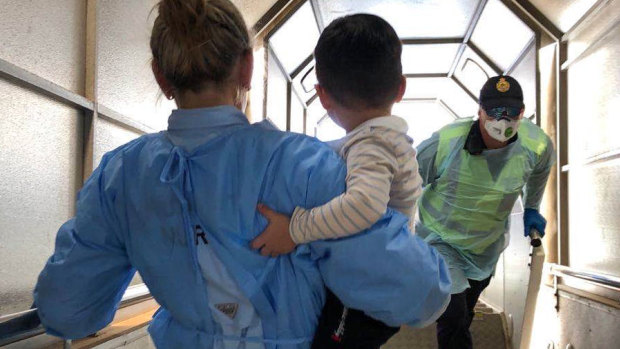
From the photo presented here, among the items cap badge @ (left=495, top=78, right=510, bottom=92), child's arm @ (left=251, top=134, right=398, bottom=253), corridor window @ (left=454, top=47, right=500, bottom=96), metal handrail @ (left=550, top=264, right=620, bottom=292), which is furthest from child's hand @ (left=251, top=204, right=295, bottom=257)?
corridor window @ (left=454, top=47, right=500, bottom=96)

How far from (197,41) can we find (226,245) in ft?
1.06

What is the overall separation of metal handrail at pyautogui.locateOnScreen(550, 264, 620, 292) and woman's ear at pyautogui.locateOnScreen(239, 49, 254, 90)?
78.6 inches

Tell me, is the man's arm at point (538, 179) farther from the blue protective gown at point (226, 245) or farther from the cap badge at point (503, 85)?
the blue protective gown at point (226, 245)

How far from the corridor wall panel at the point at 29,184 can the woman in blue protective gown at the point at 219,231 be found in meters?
0.48

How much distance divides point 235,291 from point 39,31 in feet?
3.30

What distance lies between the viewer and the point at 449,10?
452cm

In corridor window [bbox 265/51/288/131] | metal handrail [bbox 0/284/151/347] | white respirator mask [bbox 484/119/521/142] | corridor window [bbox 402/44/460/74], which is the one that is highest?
corridor window [bbox 402/44/460/74]

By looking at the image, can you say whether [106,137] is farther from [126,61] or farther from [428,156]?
[428,156]

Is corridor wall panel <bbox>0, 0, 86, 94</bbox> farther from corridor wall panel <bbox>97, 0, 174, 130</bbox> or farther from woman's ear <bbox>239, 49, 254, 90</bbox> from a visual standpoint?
woman's ear <bbox>239, 49, 254, 90</bbox>

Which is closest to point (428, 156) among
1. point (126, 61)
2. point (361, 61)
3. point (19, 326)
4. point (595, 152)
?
point (595, 152)

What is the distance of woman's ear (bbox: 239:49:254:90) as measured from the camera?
0.92 meters

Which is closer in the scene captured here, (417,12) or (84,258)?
(84,258)

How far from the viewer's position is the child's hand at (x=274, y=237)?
0.84 meters

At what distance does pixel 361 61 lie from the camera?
3.45 ft
